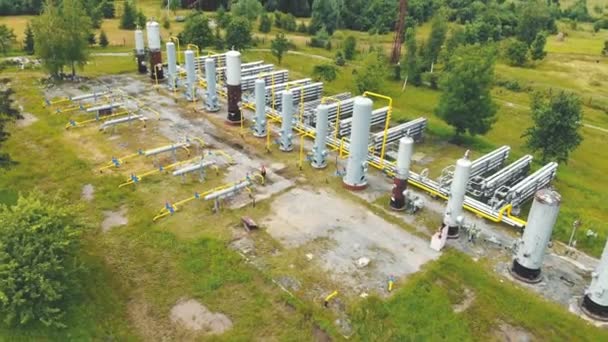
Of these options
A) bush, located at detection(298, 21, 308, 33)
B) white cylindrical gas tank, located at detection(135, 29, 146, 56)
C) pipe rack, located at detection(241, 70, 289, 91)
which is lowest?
pipe rack, located at detection(241, 70, 289, 91)

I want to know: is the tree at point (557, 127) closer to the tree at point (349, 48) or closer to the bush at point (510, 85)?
the bush at point (510, 85)

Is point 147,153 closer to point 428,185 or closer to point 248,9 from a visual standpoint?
point 428,185

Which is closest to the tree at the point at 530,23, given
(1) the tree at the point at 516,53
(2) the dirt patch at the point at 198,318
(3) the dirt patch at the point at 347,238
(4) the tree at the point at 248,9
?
(1) the tree at the point at 516,53

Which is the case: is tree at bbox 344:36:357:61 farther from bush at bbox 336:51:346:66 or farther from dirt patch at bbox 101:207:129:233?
dirt patch at bbox 101:207:129:233

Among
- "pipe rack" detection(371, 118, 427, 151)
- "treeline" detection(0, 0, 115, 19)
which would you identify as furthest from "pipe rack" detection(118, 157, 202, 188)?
"treeline" detection(0, 0, 115, 19)

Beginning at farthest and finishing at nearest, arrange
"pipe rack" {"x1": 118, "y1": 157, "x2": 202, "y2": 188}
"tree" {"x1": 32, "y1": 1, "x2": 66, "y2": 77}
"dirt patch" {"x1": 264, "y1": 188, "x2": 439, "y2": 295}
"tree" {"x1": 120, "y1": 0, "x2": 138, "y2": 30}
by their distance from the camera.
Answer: "tree" {"x1": 120, "y1": 0, "x2": 138, "y2": 30}
"tree" {"x1": 32, "y1": 1, "x2": 66, "y2": 77}
"pipe rack" {"x1": 118, "y1": 157, "x2": 202, "y2": 188}
"dirt patch" {"x1": 264, "y1": 188, "x2": 439, "y2": 295}

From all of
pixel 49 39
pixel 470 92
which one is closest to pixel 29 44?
pixel 49 39

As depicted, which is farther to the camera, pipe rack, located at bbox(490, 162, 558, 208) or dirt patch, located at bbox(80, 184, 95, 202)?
dirt patch, located at bbox(80, 184, 95, 202)
